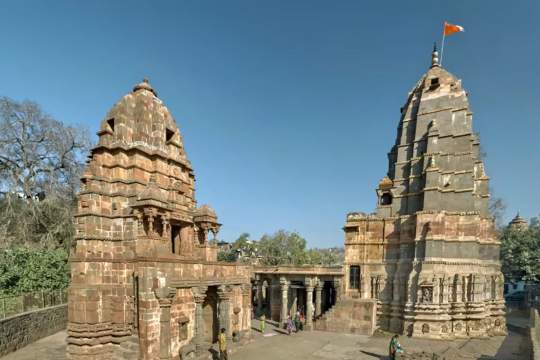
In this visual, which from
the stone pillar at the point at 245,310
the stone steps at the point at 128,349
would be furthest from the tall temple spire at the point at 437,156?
the stone steps at the point at 128,349

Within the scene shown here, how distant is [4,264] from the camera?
18.1m

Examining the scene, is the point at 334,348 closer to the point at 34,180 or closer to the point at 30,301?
the point at 30,301

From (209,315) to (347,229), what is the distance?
578 inches

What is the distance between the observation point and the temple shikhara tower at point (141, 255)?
40.7 ft

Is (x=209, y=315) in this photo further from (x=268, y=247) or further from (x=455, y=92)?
(x=268, y=247)

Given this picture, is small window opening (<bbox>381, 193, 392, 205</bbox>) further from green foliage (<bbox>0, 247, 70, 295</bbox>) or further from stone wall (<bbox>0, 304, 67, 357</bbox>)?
green foliage (<bbox>0, 247, 70, 295</bbox>)

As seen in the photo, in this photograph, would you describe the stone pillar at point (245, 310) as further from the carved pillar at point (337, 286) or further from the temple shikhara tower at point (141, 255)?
the carved pillar at point (337, 286)

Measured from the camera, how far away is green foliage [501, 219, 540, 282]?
34.8 meters

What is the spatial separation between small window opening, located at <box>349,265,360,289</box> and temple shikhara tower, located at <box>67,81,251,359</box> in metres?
12.3

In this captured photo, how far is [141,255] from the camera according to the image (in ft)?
43.9

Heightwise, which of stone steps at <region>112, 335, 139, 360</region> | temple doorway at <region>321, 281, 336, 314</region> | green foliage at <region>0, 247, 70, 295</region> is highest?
green foliage at <region>0, 247, 70, 295</region>

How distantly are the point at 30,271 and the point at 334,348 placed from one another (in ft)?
64.9

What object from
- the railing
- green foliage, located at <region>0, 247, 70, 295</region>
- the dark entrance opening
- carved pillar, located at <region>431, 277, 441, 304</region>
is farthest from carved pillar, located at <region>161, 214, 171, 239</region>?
carved pillar, located at <region>431, 277, 441, 304</region>

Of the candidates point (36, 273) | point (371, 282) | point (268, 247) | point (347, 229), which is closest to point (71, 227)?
point (36, 273)
